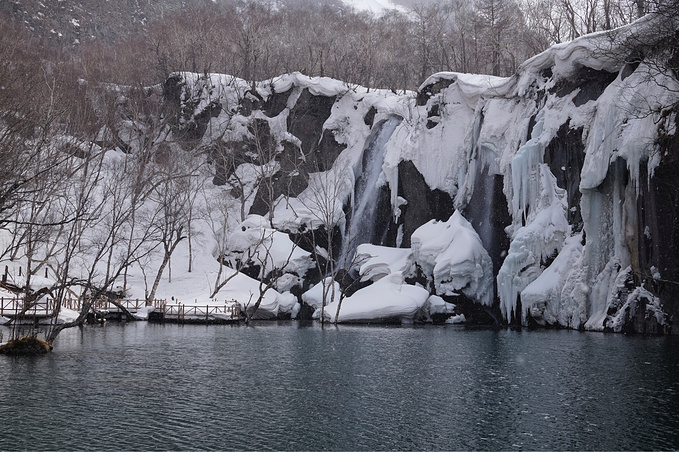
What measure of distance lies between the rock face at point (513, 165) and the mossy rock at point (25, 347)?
21831 mm

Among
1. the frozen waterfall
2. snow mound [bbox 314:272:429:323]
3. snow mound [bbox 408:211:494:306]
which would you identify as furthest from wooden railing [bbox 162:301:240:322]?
snow mound [bbox 408:211:494:306]

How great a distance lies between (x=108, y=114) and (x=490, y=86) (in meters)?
30.9

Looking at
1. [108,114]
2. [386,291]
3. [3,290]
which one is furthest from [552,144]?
[108,114]

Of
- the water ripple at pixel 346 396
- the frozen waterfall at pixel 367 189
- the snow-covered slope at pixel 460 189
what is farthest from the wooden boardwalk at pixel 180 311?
the water ripple at pixel 346 396

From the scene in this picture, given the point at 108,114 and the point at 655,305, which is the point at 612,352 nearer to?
the point at 655,305

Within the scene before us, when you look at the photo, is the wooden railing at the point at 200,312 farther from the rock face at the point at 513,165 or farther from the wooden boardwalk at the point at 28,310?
the wooden boardwalk at the point at 28,310

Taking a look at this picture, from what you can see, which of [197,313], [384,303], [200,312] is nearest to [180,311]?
[197,313]

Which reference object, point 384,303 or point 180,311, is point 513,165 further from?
point 180,311

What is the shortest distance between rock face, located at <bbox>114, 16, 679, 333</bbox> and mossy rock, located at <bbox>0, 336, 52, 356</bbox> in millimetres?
21831

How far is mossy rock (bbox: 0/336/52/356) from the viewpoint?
72.5 feet

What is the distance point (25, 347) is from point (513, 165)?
25.6 metres

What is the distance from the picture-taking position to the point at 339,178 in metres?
49.5

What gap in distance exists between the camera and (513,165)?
36031mm

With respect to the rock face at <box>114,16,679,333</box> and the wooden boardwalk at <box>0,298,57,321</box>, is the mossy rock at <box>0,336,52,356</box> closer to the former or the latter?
the wooden boardwalk at <box>0,298,57,321</box>
